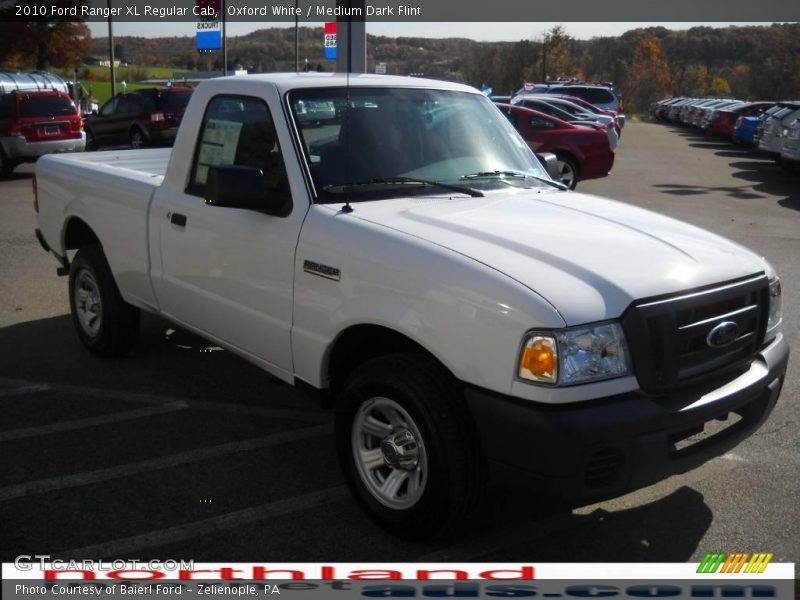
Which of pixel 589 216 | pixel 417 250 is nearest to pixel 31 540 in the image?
pixel 417 250

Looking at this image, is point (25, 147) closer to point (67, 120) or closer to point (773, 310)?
point (67, 120)

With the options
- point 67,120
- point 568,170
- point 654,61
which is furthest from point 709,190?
point 654,61

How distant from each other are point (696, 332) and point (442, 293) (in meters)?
1.00

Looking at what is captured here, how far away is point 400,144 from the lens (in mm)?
4449

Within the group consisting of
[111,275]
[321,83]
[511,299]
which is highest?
[321,83]

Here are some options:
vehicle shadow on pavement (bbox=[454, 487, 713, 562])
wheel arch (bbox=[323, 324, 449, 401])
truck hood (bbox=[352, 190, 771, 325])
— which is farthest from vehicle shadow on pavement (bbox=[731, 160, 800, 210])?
wheel arch (bbox=[323, 324, 449, 401])

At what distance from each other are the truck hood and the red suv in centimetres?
1525

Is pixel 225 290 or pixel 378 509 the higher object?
pixel 225 290

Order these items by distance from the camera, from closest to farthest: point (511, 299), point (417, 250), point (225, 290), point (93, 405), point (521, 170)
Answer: point (511, 299) → point (417, 250) → point (225, 290) → point (521, 170) → point (93, 405)

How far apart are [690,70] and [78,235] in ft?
292

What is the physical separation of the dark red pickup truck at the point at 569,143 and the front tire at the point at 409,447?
1259 cm

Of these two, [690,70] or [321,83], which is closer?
[321,83]

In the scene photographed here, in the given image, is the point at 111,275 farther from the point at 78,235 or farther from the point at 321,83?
the point at 321,83

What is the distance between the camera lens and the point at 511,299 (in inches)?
124
